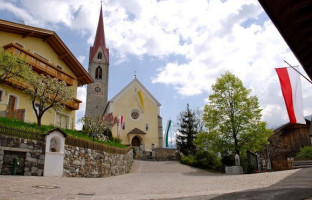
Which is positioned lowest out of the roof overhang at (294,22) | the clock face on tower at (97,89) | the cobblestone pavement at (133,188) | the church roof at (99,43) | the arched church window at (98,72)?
the cobblestone pavement at (133,188)

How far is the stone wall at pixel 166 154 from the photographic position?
3876 cm

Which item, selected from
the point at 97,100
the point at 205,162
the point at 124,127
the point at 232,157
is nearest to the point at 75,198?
the point at 232,157

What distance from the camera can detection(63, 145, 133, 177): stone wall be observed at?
15.9m

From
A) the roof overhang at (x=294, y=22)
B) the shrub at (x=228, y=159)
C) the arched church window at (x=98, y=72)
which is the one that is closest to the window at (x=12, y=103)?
the shrub at (x=228, y=159)

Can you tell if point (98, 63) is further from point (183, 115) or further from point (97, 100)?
point (183, 115)

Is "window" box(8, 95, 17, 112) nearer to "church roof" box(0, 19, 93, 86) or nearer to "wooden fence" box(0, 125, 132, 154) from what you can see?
"church roof" box(0, 19, 93, 86)

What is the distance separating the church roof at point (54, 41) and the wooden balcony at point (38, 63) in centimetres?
233

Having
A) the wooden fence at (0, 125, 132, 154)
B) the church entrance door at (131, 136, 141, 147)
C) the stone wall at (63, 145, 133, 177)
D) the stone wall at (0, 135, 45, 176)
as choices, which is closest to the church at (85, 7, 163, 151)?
the church entrance door at (131, 136, 141, 147)

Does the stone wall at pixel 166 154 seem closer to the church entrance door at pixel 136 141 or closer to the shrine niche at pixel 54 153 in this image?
the church entrance door at pixel 136 141

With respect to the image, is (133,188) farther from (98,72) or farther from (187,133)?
(98,72)

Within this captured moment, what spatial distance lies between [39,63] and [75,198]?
1976 centimetres

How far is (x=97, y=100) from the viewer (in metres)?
54.7

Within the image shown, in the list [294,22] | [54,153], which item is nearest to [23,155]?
[54,153]

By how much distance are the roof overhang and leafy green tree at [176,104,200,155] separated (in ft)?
111
